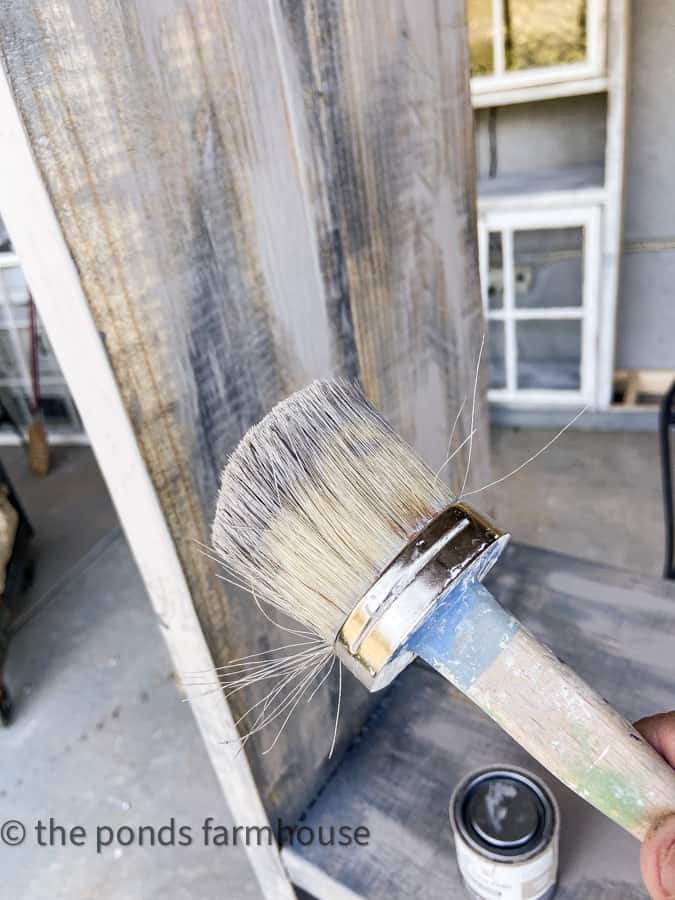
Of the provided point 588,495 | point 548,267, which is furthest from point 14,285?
point 588,495

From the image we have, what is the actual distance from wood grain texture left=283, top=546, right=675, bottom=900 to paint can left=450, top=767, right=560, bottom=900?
0.05 metres

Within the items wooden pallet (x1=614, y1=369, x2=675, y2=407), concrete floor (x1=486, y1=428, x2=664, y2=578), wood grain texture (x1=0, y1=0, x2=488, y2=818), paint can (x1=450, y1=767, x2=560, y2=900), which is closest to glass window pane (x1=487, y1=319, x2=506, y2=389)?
concrete floor (x1=486, y1=428, x2=664, y2=578)

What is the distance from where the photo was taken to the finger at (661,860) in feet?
1.27

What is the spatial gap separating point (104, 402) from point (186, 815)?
1.19 metres

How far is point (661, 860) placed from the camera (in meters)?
0.39

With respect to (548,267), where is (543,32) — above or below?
above

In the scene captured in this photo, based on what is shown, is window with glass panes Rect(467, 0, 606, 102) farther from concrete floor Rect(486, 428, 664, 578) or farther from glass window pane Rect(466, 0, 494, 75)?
concrete floor Rect(486, 428, 664, 578)

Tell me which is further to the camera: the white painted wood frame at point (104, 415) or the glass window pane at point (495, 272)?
the glass window pane at point (495, 272)

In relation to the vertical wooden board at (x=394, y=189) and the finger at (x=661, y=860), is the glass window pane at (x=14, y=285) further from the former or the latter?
the finger at (x=661, y=860)

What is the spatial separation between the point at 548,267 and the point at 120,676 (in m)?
1.82

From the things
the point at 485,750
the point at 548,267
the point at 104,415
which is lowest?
the point at 548,267

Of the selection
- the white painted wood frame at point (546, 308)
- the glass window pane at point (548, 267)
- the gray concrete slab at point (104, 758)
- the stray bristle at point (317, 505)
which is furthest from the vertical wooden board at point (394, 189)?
the glass window pane at point (548, 267)

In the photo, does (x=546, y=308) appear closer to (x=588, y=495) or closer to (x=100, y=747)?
(x=588, y=495)

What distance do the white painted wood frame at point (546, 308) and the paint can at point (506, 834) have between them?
1667 mm
